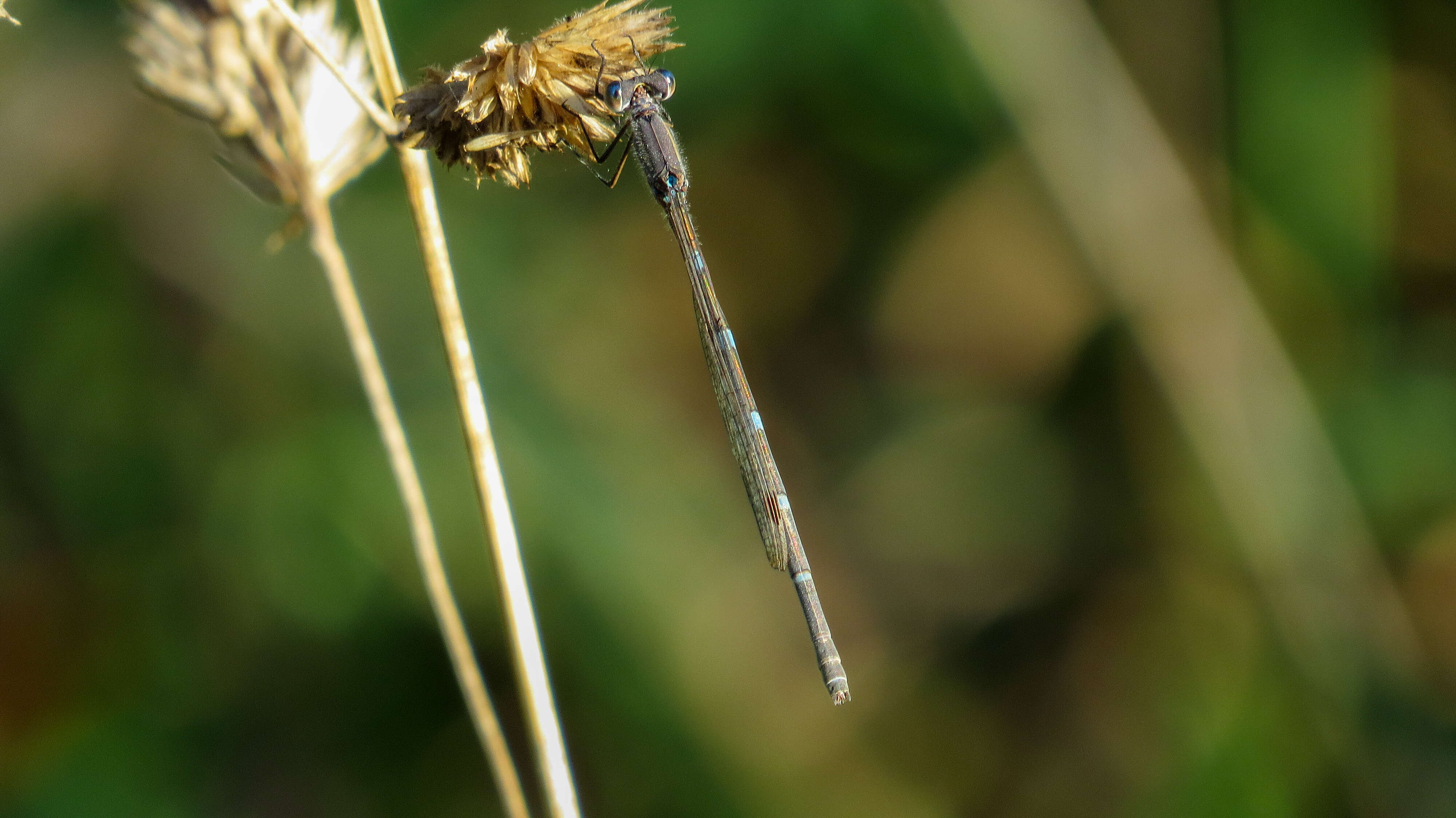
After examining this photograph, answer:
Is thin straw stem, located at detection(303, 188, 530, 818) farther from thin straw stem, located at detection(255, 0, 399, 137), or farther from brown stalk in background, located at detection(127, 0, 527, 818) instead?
thin straw stem, located at detection(255, 0, 399, 137)

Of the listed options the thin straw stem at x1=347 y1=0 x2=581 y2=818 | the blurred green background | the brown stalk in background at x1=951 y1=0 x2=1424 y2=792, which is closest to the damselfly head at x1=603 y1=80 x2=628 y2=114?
→ the thin straw stem at x1=347 y1=0 x2=581 y2=818

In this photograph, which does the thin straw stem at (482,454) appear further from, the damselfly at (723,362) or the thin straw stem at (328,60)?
the damselfly at (723,362)

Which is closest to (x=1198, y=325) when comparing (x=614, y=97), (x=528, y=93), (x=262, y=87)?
(x=614, y=97)

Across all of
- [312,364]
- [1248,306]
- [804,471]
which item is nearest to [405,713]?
[312,364]

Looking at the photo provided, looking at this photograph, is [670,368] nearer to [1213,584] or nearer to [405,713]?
[405,713]

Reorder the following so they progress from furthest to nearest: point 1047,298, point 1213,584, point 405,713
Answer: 1. point 1047,298
2. point 1213,584
3. point 405,713

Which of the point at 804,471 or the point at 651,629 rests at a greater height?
the point at 804,471

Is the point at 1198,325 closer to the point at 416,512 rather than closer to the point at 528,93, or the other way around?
the point at 528,93

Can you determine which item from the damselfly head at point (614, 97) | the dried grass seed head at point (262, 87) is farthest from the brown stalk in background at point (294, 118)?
the damselfly head at point (614, 97)
